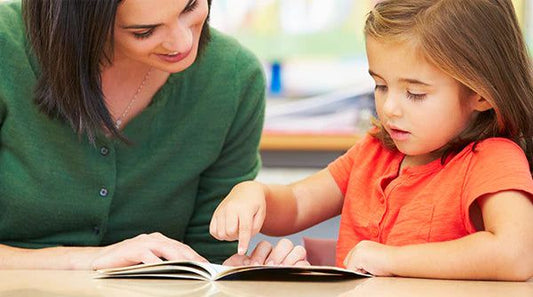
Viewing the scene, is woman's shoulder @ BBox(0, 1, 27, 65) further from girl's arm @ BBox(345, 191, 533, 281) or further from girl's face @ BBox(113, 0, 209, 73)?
girl's arm @ BBox(345, 191, 533, 281)

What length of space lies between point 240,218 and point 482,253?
34 cm

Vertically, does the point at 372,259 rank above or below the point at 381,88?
below

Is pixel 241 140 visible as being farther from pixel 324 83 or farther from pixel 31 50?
pixel 324 83

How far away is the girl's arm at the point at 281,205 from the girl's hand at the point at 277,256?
40 millimetres

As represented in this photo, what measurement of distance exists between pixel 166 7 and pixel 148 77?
313mm

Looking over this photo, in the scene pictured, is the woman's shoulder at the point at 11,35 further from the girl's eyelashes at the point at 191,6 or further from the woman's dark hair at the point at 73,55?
the girl's eyelashes at the point at 191,6

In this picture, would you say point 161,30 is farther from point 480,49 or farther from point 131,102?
point 480,49

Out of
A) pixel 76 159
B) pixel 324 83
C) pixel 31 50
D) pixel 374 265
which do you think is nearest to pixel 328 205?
pixel 374 265

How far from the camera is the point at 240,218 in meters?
1.35

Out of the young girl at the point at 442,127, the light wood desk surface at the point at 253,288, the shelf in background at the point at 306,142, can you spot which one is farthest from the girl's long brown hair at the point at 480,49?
the shelf in background at the point at 306,142

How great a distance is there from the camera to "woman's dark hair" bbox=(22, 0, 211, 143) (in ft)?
4.79

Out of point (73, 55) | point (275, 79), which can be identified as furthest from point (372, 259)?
point (275, 79)

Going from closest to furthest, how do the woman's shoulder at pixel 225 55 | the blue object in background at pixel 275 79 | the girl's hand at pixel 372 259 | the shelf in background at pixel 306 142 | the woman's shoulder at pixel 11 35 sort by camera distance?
1. the girl's hand at pixel 372 259
2. the woman's shoulder at pixel 11 35
3. the woman's shoulder at pixel 225 55
4. the shelf in background at pixel 306 142
5. the blue object in background at pixel 275 79

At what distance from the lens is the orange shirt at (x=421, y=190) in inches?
51.7
